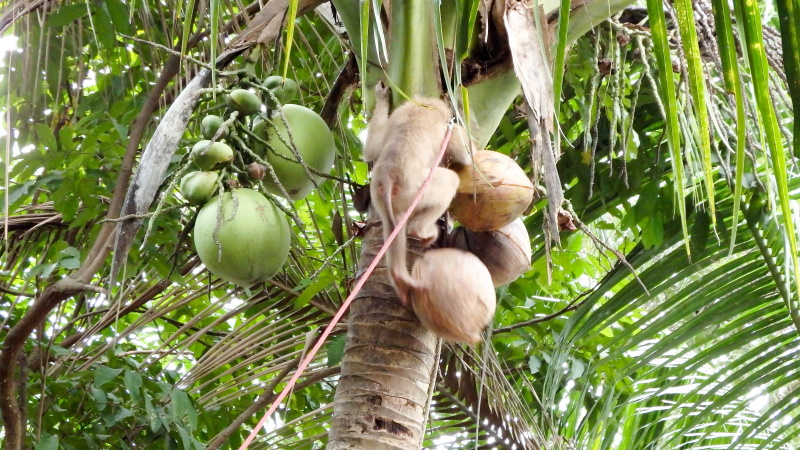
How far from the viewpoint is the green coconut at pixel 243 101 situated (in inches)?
55.2

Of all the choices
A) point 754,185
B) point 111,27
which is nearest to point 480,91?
point 754,185

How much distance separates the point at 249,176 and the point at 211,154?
8 cm

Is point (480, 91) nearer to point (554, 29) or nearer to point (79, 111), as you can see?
point (554, 29)

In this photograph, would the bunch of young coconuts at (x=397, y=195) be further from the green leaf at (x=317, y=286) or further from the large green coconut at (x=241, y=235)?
the green leaf at (x=317, y=286)

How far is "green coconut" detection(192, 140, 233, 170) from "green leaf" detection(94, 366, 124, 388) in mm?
948

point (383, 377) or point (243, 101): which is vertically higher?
point (243, 101)

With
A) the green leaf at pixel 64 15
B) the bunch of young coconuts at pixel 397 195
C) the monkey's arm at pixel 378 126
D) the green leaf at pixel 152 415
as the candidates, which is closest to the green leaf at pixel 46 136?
the green leaf at pixel 64 15

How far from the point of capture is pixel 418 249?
1.15 meters

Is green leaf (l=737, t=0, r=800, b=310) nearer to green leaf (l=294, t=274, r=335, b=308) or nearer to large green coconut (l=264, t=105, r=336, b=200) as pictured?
large green coconut (l=264, t=105, r=336, b=200)

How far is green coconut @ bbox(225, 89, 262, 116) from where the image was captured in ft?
4.60

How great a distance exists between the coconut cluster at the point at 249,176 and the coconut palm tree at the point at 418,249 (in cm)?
4

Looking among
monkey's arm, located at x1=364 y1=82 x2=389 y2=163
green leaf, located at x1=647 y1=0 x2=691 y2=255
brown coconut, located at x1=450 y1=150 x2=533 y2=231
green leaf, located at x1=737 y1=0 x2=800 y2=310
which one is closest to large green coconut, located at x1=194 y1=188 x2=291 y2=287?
monkey's arm, located at x1=364 y1=82 x2=389 y2=163

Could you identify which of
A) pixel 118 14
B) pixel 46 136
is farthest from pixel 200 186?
pixel 118 14

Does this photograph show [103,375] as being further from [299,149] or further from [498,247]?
[498,247]
